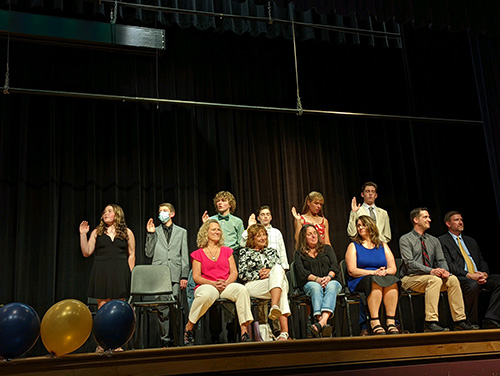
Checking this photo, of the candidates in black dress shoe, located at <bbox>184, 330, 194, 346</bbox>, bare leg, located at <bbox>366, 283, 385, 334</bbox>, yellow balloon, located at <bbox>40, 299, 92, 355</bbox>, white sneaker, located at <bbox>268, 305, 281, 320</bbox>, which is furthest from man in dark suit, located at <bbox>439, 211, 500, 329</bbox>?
yellow balloon, located at <bbox>40, 299, 92, 355</bbox>

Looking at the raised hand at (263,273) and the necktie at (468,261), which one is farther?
the necktie at (468,261)

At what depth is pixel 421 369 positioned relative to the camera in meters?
3.58

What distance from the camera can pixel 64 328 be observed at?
3215 millimetres

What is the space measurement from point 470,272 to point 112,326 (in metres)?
3.43

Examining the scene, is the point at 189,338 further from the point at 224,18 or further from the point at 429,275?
the point at 224,18

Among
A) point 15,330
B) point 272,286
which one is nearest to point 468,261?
point 272,286

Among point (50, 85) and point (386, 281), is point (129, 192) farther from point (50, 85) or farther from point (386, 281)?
point (386, 281)

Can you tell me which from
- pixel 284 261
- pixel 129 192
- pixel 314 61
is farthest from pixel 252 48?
pixel 284 261

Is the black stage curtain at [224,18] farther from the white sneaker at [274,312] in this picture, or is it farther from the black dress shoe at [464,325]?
the black dress shoe at [464,325]

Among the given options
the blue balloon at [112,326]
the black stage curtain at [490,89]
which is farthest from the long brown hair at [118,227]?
the black stage curtain at [490,89]

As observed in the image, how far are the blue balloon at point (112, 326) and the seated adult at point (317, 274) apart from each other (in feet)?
5.45

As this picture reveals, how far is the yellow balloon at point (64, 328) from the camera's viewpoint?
321 centimetres

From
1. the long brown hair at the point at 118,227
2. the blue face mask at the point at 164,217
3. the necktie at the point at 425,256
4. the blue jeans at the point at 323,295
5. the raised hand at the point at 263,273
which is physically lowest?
the blue jeans at the point at 323,295

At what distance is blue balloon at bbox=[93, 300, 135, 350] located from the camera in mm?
3273
